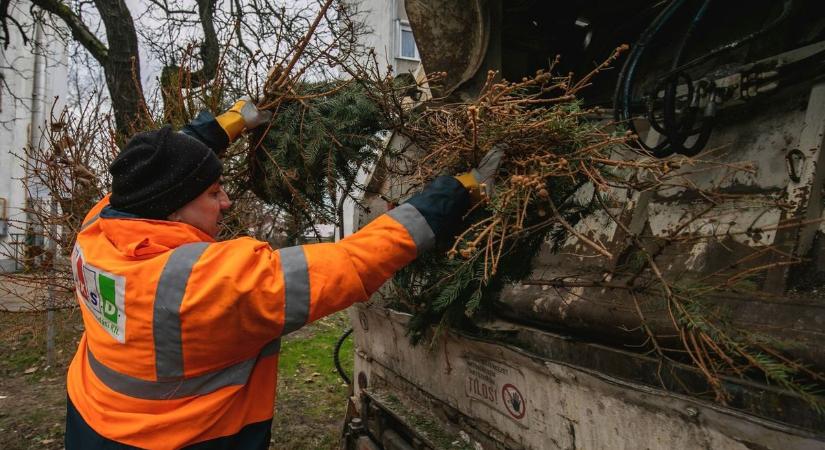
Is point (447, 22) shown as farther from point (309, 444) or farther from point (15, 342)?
point (15, 342)

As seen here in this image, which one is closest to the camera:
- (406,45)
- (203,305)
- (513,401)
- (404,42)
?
(203,305)

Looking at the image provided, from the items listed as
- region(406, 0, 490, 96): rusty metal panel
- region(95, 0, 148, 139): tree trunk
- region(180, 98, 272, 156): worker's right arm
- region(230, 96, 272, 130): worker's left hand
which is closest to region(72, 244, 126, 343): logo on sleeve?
region(180, 98, 272, 156): worker's right arm

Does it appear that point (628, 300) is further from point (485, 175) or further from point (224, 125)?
point (224, 125)

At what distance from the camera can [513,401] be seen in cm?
190

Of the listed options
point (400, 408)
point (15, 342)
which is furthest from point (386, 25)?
point (400, 408)

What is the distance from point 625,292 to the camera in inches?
69.3

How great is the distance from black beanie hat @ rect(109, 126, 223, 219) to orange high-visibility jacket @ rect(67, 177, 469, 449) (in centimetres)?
6

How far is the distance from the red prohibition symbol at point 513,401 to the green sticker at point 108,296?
1.24m

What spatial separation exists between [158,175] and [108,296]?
38cm

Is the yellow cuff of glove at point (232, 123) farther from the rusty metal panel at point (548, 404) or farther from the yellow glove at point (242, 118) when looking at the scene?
the rusty metal panel at point (548, 404)

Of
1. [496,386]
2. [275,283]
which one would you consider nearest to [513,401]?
[496,386]

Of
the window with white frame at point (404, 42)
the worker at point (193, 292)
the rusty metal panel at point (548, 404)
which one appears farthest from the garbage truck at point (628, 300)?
the window with white frame at point (404, 42)

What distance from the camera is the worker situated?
1.49 metres

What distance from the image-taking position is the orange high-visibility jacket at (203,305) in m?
1.48
